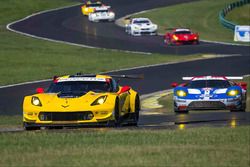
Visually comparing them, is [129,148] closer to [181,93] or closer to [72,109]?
[72,109]

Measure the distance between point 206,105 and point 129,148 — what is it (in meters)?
Answer: 12.2

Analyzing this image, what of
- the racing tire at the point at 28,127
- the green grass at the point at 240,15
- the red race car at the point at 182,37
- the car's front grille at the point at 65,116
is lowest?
the green grass at the point at 240,15

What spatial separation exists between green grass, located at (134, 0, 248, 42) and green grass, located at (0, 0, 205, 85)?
12981mm

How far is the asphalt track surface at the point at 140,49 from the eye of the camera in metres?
24.1

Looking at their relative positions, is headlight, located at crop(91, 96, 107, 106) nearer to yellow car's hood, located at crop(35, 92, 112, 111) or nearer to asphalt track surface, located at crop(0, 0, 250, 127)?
yellow car's hood, located at crop(35, 92, 112, 111)

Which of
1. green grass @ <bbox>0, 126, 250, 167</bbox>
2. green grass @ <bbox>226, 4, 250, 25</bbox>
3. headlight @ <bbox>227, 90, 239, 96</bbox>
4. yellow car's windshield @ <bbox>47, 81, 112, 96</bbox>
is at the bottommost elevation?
green grass @ <bbox>226, 4, 250, 25</bbox>

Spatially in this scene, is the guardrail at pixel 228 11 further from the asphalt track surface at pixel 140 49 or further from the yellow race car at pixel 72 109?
the yellow race car at pixel 72 109

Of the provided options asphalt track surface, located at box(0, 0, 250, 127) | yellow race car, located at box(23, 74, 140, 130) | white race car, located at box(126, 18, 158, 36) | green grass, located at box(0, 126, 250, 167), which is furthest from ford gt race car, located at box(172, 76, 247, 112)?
white race car, located at box(126, 18, 158, 36)

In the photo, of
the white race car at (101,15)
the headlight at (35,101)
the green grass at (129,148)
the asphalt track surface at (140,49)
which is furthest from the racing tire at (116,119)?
the white race car at (101,15)

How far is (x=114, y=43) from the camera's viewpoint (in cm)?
6022

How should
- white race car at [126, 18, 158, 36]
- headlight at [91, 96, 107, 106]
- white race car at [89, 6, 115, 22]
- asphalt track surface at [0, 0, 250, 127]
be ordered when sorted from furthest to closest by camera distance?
white race car at [89, 6, 115, 22] → white race car at [126, 18, 158, 36] → asphalt track surface at [0, 0, 250, 127] → headlight at [91, 96, 107, 106]

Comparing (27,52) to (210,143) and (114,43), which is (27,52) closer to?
(114,43)

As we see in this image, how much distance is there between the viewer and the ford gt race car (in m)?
26.1

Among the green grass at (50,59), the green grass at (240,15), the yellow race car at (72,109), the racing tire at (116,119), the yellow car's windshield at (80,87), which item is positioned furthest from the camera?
the green grass at (240,15)
